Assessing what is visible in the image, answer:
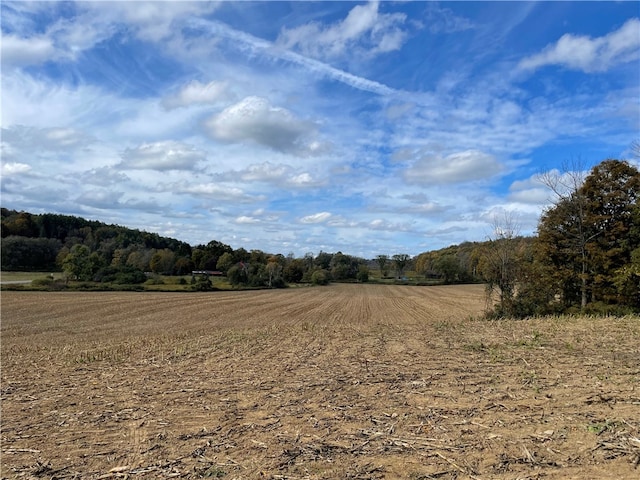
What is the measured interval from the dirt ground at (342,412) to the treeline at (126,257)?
7234 cm

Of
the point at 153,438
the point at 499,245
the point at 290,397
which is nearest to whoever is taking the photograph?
the point at 153,438

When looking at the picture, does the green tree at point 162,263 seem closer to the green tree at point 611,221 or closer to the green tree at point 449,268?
the green tree at point 449,268

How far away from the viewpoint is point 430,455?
4602 millimetres

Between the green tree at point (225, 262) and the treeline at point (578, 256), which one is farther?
the green tree at point (225, 262)

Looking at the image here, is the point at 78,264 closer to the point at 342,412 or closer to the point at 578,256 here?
the point at 578,256

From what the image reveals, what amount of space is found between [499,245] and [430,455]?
26325 millimetres

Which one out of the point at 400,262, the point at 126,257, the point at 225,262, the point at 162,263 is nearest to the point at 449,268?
the point at 400,262

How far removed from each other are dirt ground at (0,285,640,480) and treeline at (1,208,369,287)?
7234 centimetres

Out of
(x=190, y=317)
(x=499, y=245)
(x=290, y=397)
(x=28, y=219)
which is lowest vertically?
(x=190, y=317)

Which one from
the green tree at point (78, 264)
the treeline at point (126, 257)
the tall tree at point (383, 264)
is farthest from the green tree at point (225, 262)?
the tall tree at point (383, 264)

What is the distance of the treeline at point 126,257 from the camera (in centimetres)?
7919

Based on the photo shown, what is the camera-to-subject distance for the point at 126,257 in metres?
104

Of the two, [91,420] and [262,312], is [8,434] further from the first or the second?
[262,312]

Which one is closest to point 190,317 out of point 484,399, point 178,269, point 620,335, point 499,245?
point 499,245
